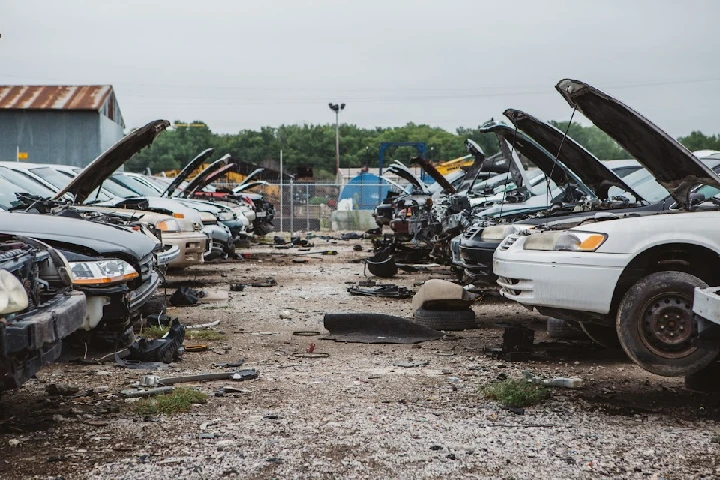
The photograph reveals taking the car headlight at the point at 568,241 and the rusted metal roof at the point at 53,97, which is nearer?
the car headlight at the point at 568,241

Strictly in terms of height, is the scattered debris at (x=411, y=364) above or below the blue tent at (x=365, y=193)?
below

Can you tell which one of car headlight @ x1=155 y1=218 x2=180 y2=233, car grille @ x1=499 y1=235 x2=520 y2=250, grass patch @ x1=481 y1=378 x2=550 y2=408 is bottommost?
grass patch @ x1=481 y1=378 x2=550 y2=408

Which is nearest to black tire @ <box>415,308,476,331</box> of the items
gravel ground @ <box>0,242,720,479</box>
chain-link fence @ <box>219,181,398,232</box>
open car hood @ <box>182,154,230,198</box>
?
gravel ground @ <box>0,242,720,479</box>

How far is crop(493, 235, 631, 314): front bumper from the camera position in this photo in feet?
20.9

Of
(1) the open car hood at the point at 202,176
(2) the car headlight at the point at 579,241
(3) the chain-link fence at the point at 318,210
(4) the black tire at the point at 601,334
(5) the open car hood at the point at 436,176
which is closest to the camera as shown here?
(2) the car headlight at the point at 579,241

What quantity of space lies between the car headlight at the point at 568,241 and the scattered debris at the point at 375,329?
6.27 feet

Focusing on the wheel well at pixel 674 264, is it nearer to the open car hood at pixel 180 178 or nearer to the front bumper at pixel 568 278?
A: the front bumper at pixel 568 278

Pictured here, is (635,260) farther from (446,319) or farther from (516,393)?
(446,319)

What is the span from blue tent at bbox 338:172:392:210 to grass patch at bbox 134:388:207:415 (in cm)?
2817

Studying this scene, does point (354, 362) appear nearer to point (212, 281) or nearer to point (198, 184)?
point (212, 281)

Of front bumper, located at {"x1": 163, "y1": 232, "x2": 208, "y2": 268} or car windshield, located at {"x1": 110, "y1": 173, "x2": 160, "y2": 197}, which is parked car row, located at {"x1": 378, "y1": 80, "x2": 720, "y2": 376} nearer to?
front bumper, located at {"x1": 163, "y1": 232, "x2": 208, "y2": 268}

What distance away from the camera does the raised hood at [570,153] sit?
9203 millimetres

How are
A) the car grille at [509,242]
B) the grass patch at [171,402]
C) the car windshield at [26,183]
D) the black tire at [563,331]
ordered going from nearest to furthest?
the grass patch at [171,402]
the car grille at [509,242]
the black tire at [563,331]
the car windshield at [26,183]

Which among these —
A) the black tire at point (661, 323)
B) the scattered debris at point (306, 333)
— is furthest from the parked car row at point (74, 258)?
the black tire at point (661, 323)
